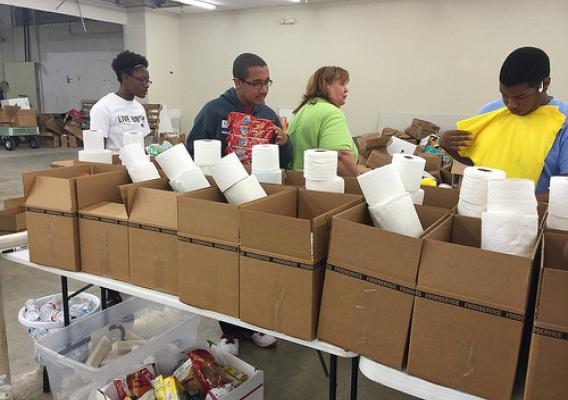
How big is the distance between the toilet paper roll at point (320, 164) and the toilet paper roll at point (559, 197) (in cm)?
68

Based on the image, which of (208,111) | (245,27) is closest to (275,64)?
(245,27)

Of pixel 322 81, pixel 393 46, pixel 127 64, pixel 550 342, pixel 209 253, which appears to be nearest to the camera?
pixel 550 342

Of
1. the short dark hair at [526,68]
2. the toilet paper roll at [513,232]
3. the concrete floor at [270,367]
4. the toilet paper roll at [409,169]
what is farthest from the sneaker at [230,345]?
the short dark hair at [526,68]

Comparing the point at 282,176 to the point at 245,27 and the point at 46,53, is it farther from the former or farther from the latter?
the point at 46,53

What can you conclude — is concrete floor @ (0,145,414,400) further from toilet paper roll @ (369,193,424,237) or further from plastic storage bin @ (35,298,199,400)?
toilet paper roll @ (369,193,424,237)

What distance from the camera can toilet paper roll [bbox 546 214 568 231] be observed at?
1.26 metres

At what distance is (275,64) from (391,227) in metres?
7.06

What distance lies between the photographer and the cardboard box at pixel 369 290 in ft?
3.72

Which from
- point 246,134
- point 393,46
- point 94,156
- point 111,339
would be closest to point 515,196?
point 246,134

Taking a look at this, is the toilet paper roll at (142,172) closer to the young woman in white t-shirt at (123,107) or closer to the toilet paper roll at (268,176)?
the toilet paper roll at (268,176)

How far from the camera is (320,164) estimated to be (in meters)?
1.59

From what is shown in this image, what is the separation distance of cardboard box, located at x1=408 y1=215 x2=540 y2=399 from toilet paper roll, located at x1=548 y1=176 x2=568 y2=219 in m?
0.36

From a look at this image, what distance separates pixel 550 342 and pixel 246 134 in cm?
155

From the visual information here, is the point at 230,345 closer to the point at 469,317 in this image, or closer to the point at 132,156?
the point at 132,156
